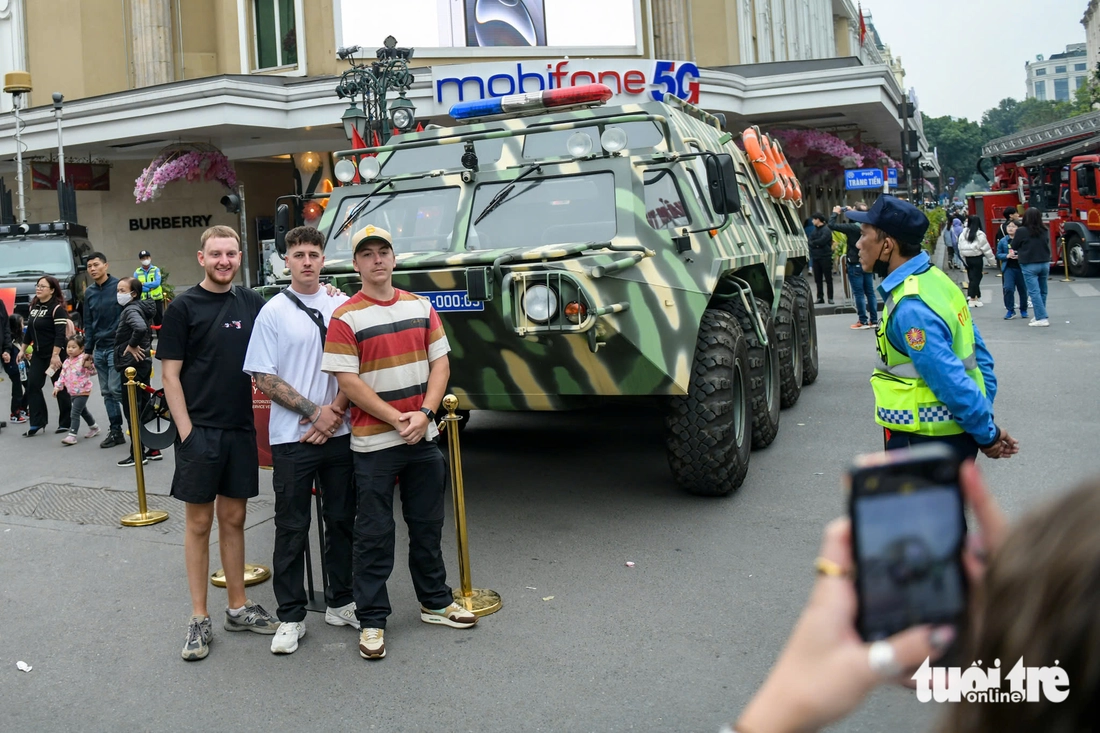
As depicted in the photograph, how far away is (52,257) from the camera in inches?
714

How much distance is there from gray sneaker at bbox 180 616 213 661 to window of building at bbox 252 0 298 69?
23426 mm

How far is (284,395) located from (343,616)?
1.12 metres

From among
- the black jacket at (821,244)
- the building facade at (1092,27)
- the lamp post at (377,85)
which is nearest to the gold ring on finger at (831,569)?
the lamp post at (377,85)

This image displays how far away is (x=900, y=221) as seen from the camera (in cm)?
418

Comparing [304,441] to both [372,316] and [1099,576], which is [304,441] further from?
[1099,576]

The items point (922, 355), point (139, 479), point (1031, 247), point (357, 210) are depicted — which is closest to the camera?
point (922, 355)

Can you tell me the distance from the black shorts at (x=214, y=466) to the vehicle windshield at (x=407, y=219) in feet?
7.79

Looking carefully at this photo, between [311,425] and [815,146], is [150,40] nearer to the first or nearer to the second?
[815,146]

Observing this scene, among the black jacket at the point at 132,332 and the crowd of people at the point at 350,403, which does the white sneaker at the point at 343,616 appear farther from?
the black jacket at the point at 132,332

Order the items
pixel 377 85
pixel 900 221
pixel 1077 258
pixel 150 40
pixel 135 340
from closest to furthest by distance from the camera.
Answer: pixel 900 221
pixel 135 340
pixel 377 85
pixel 1077 258
pixel 150 40

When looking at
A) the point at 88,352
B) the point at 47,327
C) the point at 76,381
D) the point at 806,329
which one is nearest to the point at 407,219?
the point at 88,352

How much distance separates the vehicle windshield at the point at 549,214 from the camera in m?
6.92

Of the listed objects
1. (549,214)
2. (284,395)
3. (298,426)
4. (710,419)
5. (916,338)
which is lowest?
(710,419)

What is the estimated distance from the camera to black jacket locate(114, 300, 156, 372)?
30.2ft
